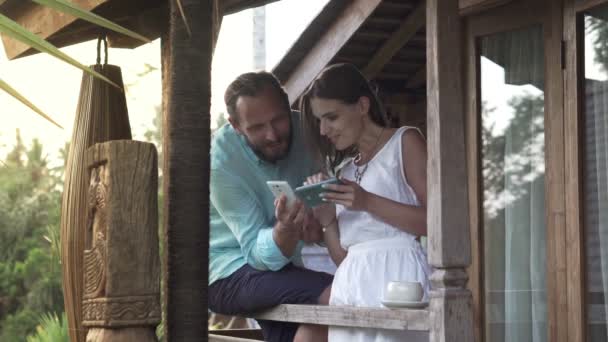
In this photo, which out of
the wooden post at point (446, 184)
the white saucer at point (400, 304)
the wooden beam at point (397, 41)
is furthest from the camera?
the wooden beam at point (397, 41)

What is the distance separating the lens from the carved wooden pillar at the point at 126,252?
335 cm

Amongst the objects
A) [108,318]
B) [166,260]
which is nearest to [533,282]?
[166,260]

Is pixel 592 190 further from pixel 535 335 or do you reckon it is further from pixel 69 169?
pixel 69 169

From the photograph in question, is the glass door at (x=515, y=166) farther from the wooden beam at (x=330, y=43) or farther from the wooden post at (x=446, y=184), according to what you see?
the wooden post at (x=446, y=184)

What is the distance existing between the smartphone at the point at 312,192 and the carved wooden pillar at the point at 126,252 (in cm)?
116

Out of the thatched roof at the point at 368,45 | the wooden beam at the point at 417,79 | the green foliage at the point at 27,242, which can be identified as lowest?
the green foliage at the point at 27,242

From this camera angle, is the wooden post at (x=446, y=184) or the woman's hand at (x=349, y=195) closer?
the wooden post at (x=446, y=184)

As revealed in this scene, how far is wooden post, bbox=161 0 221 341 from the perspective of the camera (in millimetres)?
3633

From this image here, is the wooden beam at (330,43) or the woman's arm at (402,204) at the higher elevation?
the wooden beam at (330,43)

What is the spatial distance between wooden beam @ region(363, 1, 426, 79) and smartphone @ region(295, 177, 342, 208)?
2.32m

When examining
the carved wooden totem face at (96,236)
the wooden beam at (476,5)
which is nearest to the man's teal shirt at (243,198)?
the wooden beam at (476,5)

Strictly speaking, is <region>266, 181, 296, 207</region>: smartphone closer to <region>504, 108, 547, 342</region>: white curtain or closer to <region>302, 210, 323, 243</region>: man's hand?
<region>302, 210, 323, 243</region>: man's hand

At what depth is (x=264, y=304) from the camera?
4.97 meters

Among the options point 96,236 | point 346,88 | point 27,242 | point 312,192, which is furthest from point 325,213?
point 27,242
